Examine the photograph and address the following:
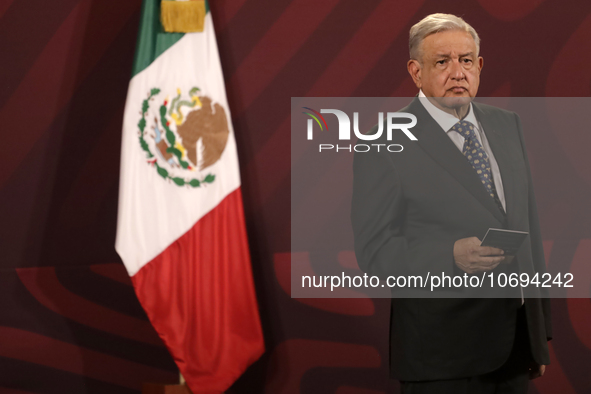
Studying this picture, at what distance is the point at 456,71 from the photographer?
128cm

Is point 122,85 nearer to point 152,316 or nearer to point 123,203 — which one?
point 123,203

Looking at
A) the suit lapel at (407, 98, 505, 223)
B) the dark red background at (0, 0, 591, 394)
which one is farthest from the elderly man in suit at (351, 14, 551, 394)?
the dark red background at (0, 0, 591, 394)

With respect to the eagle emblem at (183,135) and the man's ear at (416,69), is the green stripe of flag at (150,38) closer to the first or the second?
the eagle emblem at (183,135)

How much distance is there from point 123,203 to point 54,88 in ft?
2.21

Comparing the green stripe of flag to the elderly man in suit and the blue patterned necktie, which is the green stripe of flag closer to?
the elderly man in suit

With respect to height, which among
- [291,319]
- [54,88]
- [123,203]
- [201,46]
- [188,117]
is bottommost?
[291,319]

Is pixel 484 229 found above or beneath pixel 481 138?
beneath

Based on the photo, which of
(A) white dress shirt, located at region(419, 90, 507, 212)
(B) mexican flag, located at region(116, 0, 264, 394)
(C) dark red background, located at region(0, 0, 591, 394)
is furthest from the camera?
(C) dark red background, located at region(0, 0, 591, 394)

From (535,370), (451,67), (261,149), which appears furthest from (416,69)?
(261,149)

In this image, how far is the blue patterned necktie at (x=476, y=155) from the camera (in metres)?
1.24

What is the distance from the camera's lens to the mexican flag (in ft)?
6.83

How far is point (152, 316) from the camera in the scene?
2061mm

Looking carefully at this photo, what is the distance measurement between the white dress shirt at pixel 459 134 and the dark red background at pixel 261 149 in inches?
47.2

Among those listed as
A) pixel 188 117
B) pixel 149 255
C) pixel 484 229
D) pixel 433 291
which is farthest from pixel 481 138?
pixel 149 255
